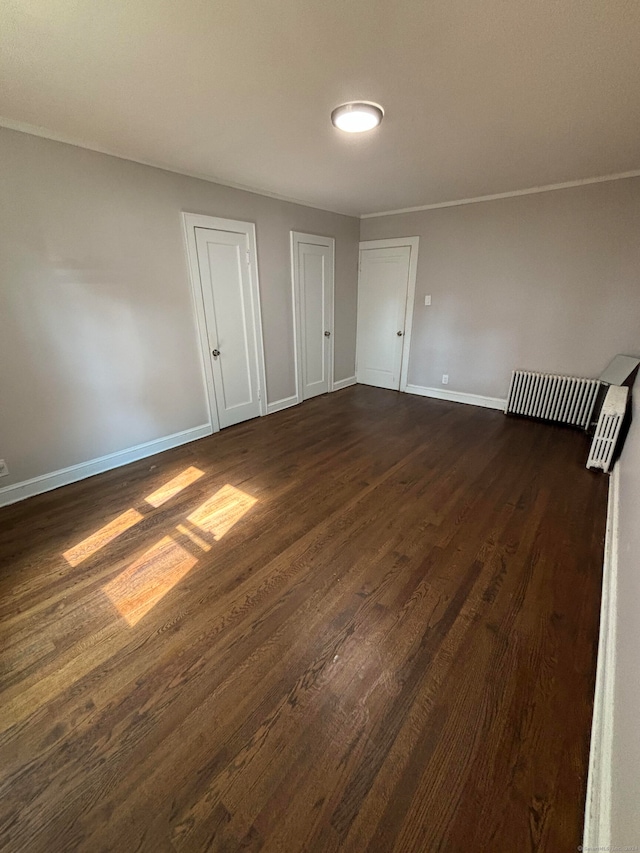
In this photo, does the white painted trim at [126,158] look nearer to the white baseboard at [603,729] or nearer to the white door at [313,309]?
the white door at [313,309]

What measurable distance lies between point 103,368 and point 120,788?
2720mm

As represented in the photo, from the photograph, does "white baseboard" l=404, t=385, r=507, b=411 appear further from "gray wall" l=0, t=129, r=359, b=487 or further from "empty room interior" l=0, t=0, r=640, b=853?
"gray wall" l=0, t=129, r=359, b=487

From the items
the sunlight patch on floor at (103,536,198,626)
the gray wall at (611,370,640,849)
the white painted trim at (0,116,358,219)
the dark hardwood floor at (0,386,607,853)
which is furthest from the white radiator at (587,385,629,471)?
the white painted trim at (0,116,358,219)

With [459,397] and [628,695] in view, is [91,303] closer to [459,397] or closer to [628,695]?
[628,695]

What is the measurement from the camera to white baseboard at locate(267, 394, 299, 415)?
4.47 meters

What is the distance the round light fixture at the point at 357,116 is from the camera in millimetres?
1945

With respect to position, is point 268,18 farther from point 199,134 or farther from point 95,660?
point 95,660

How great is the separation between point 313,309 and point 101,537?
11.9 feet

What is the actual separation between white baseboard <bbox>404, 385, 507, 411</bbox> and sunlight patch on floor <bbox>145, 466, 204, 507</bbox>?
341 centimetres

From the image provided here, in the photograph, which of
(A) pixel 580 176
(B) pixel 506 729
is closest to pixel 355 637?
(B) pixel 506 729

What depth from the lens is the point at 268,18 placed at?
1339 mm

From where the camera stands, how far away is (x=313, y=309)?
468 centimetres

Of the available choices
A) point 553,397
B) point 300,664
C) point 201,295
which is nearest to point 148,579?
point 300,664

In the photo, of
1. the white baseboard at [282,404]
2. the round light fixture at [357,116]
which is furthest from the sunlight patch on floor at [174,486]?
the round light fixture at [357,116]
